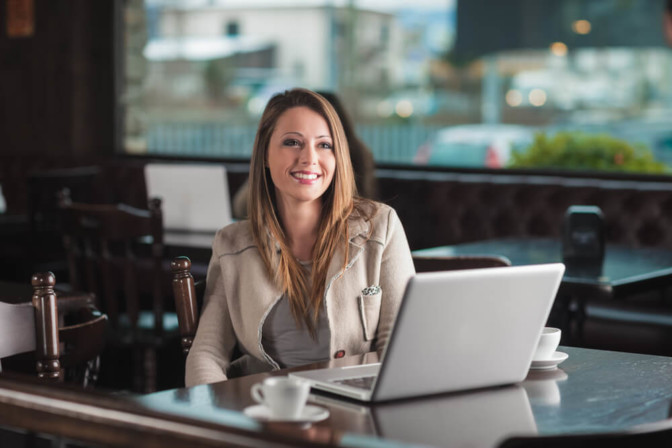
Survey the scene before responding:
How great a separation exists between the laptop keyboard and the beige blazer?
354 millimetres

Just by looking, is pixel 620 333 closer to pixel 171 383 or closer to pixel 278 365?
pixel 171 383

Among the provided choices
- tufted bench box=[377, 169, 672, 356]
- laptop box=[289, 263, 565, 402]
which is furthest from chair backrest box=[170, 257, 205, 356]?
tufted bench box=[377, 169, 672, 356]

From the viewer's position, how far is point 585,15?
5117 millimetres

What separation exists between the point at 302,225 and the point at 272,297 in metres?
0.20

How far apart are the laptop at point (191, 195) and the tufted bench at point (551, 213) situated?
738 mm

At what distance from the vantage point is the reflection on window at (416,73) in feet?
16.6

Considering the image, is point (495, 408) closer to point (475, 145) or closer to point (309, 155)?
point (309, 155)

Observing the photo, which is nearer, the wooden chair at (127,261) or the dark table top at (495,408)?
the dark table top at (495,408)

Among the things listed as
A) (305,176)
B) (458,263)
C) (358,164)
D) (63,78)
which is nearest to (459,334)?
(305,176)

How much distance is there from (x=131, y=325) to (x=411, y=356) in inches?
96.2

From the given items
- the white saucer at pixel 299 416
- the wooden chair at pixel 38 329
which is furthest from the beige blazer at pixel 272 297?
the white saucer at pixel 299 416

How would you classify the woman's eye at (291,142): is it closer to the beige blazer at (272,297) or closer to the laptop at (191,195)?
the beige blazer at (272,297)

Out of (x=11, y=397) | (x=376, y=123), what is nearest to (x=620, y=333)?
(x=376, y=123)

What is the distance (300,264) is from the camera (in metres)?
1.98
